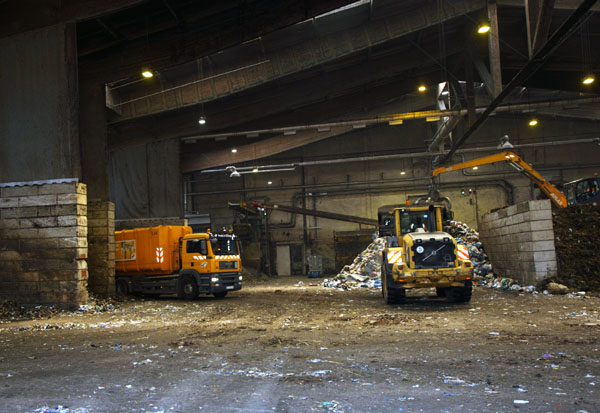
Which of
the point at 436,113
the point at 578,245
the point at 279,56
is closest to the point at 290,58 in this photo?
the point at 279,56

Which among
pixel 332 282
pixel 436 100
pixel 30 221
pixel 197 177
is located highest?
pixel 436 100

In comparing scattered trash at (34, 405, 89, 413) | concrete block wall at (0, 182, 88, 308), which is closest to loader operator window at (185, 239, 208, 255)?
concrete block wall at (0, 182, 88, 308)

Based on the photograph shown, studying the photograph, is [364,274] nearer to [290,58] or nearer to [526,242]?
[526,242]

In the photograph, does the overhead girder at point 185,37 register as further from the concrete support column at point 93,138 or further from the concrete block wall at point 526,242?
the concrete block wall at point 526,242

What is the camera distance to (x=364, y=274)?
2148cm

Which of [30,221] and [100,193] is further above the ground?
[100,193]

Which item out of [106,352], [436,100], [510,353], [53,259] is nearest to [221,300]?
[53,259]

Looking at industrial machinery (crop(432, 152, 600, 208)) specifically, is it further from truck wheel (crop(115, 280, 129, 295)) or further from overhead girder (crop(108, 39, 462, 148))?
truck wheel (crop(115, 280, 129, 295))

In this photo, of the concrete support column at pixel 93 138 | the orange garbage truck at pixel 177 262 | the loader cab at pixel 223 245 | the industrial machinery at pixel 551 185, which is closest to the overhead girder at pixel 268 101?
the concrete support column at pixel 93 138

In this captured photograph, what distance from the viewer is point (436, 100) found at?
26125mm

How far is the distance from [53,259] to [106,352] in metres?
7.35

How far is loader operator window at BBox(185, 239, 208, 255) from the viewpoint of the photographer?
16734 mm

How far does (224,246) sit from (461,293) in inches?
321

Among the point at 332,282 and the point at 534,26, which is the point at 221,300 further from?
the point at 534,26
